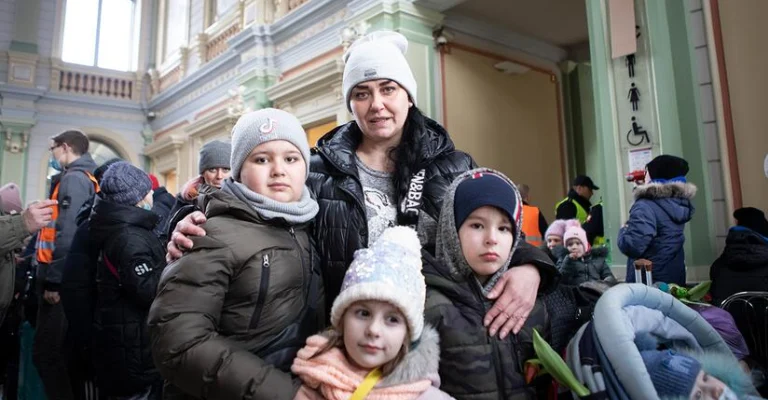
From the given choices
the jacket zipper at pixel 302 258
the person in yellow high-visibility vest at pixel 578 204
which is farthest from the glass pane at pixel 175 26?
the jacket zipper at pixel 302 258

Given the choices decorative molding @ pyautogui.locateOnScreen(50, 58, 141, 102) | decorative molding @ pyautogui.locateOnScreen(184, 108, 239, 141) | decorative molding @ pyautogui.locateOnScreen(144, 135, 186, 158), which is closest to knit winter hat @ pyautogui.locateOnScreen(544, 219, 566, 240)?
decorative molding @ pyautogui.locateOnScreen(184, 108, 239, 141)

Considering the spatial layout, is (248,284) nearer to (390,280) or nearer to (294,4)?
(390,280)

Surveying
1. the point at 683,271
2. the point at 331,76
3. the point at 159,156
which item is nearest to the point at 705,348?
the point at 683,271

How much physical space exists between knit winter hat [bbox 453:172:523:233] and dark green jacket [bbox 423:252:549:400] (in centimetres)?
20

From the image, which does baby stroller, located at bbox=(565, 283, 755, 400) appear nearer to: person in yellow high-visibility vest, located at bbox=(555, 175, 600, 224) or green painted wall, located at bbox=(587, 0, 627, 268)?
green painted wall, located at bbox=(587, 0, 627, 268)

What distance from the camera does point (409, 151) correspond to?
1.61 metres

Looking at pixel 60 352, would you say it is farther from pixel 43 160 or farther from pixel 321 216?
pixel 43 160

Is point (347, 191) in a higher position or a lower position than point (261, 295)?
higher

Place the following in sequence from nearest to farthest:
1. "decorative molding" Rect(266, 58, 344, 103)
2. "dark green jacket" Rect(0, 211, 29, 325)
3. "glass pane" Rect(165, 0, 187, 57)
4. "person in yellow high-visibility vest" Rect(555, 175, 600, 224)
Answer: "dark green jacket" Rect(0, 211, 29, 325)
"person in yellow high-visibility vest" Rect(555, 175, 600, 224)
"decorative molding" Rect(266, 58, 344, 103)
"glass pane" Rect(165, 0, 187, 57)

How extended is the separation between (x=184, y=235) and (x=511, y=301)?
Result: 0.83 m

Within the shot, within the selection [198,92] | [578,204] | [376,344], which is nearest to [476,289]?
[376,344]

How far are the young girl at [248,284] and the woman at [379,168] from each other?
12 centimetres

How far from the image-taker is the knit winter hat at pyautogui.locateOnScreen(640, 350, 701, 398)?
3.76 ft

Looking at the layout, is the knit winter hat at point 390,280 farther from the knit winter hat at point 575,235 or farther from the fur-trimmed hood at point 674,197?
the knit winter hat at point 575,235
